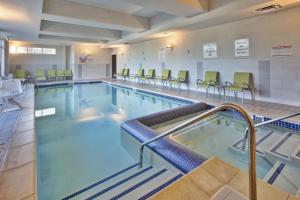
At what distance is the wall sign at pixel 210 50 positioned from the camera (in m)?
6.86

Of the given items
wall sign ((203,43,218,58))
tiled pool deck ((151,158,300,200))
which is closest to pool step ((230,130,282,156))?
tiled pool deck ((151,158,300,200))

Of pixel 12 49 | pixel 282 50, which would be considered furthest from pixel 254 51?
pixel 12 49

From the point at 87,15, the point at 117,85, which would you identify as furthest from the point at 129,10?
the point at 117,85

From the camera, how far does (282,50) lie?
5113 mm

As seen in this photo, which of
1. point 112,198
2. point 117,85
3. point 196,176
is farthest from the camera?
point 117,85

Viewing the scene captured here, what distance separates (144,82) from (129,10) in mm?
5195

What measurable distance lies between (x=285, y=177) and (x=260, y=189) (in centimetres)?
107

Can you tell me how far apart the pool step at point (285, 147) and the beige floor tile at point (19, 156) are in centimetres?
322

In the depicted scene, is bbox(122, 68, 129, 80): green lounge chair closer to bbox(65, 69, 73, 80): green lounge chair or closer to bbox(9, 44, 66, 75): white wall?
bbox(65, 69, 73, 80): green lounge chair

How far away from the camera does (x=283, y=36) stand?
5051mm

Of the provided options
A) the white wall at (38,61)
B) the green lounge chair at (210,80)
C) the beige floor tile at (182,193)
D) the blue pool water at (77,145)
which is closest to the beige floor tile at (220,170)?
the beige floor tile at (182,193)

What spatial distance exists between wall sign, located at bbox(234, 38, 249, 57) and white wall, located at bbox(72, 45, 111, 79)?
10.3 meters

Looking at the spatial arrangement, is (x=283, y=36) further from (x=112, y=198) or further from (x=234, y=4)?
→ (x=112, y=198)

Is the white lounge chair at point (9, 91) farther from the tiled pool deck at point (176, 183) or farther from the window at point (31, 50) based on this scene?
the window at point (31, 50)
